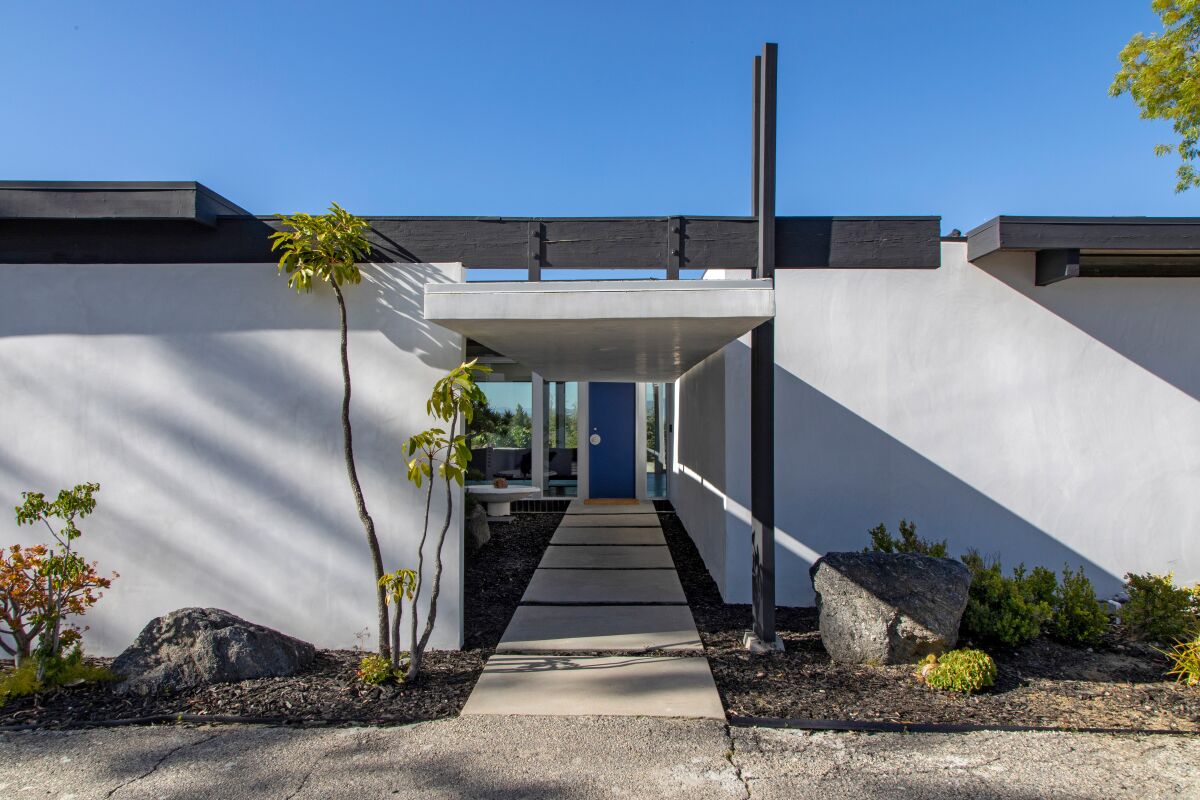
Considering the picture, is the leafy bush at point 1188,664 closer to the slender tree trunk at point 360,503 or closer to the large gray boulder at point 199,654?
the slender tree trunk at point 360,503

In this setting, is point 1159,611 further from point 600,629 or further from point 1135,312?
point 600,629

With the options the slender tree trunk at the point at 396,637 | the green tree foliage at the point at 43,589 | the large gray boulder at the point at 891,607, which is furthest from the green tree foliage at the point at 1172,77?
the green tree foliage at the point at 43,589

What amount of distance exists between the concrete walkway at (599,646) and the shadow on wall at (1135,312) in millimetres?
4135

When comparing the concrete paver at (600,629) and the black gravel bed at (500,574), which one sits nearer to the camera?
the concrete paver at (600,629)

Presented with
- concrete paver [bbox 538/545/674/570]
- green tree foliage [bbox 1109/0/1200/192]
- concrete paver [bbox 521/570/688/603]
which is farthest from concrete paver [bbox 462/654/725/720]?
green tree foliage [bbox 1109/0/1200/192]

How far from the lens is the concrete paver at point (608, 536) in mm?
9453

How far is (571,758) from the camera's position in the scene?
135 inches

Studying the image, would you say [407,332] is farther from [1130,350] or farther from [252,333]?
[1130,350]

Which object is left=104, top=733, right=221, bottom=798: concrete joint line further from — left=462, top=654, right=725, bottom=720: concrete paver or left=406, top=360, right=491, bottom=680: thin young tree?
left=462, top=654, right=725, bottom=720: concrete paver

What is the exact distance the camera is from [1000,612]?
4.93 m

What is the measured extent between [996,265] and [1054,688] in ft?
11.5

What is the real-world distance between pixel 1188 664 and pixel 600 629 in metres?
3.88

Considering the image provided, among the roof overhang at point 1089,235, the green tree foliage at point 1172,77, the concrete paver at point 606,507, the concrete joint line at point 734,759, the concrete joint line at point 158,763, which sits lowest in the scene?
the concrete joint line at point 158,763

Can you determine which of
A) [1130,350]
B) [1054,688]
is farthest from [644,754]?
[1130,350]
